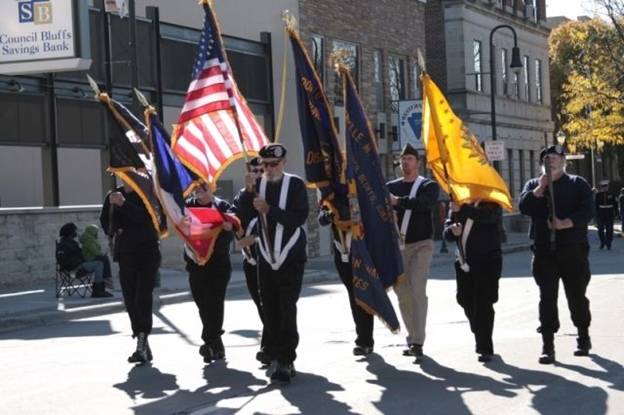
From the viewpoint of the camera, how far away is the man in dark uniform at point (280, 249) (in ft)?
33.6

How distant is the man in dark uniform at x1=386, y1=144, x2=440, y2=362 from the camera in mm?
11383

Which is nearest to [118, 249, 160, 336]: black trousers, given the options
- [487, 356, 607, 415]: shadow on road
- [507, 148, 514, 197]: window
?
[487, 356, 607, 415]: shadow on road

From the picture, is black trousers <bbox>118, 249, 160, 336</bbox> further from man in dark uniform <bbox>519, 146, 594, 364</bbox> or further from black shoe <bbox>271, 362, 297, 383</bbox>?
man in dark uniform <bbox>519, 146, 594, 364</bbox>

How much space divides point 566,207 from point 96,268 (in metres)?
11.4

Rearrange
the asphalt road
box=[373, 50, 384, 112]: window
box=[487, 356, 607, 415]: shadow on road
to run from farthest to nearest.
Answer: box=[373, 50, 384, 112]: window < the asphalt road < box=[487, 356, 607, 415]: shadow on road

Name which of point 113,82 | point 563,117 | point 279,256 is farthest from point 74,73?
point 563,117

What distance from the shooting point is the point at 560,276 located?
11.1 metres

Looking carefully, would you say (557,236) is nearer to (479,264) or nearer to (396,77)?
(479,264)

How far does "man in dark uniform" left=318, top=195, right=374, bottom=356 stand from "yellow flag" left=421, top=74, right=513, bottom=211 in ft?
3.51

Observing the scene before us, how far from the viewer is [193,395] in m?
9.80

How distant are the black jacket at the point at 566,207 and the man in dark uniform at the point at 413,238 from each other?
0.95 metres

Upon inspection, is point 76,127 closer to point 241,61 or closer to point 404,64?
point 241,61

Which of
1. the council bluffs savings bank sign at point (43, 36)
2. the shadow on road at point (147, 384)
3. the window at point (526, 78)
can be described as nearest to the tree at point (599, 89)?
the window at point (526, 78)

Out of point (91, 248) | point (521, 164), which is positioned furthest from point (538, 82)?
point (91, 248)
